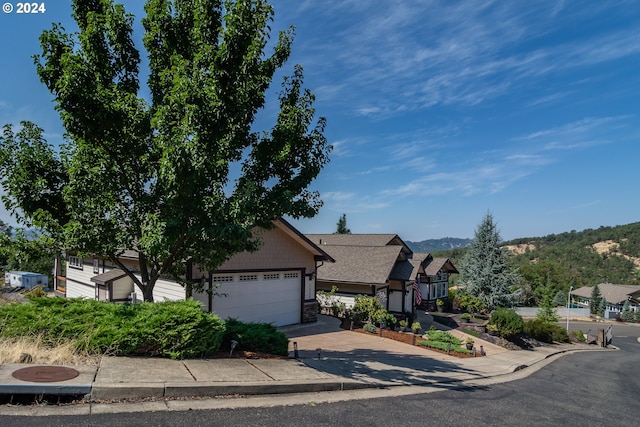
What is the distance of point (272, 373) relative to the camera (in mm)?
8883

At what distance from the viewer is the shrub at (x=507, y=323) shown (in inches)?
902

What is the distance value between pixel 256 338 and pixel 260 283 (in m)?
6.99

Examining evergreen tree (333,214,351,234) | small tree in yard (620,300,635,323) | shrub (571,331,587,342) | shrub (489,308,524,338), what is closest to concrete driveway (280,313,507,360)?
shrub (489,308,524,338)

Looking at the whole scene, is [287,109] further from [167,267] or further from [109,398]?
[109,398]

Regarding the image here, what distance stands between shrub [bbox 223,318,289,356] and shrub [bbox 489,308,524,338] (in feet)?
54.1

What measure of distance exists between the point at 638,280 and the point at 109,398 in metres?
104

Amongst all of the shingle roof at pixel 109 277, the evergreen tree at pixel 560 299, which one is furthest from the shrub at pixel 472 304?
the evergreen tree at pixel 560 299

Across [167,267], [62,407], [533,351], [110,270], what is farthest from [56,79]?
[533,351]

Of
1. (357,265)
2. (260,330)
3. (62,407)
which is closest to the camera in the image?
(62,407)

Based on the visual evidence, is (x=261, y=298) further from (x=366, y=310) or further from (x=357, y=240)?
(x=357, y=240)

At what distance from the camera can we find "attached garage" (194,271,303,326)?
16312 millimetres

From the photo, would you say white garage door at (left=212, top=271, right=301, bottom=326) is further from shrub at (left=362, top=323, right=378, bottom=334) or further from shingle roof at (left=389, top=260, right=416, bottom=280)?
shingle roof at (left=389, top=260, right=416, bottom=280)

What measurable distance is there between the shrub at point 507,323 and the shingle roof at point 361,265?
256 inches

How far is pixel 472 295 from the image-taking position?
122ft
